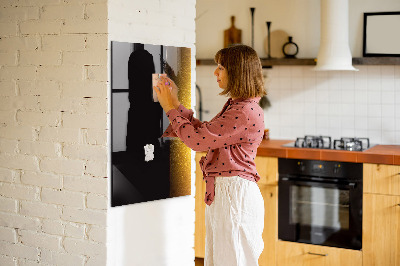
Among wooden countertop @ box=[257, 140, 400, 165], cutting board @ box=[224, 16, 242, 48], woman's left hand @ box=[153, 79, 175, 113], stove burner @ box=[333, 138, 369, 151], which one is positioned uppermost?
cutting board @ box=[224, 16, 242, 48]

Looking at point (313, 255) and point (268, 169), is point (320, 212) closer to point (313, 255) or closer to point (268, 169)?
point (313, 255)

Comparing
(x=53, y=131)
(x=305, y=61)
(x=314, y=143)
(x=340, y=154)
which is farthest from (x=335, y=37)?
(x=53, y=131)

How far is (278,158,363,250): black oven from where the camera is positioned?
391 centimetres

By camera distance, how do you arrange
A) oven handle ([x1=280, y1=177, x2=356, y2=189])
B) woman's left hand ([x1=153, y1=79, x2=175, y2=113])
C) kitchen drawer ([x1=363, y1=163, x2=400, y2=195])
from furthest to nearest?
oven handle ([x1=280, y1=177, x2=356, y2=189])
kitchen drawer ([x1=363, y1=163, x2=400, y2=195])
woman's left hand ([x1=153, y1=79, x2=175, y2=113])

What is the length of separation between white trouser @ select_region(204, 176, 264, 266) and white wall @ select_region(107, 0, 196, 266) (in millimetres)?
428

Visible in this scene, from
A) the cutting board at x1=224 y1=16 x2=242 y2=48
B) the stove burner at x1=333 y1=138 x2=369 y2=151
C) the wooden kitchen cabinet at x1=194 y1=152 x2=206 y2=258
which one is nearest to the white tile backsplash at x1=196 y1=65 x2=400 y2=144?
the stove burner at x1=333 y1=138 x2=369 y2=151

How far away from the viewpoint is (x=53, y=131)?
2914mm

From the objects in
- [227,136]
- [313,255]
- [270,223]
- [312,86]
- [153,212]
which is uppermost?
[312,86]

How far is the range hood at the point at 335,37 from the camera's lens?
423cm

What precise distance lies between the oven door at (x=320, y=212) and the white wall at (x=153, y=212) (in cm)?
113

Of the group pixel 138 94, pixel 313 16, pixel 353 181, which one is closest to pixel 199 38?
pixel 313 16

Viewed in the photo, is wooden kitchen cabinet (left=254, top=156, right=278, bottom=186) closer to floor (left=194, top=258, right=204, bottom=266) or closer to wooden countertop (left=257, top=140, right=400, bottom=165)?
wooden countertop (left=257, top=140, right=400, bottom=165)

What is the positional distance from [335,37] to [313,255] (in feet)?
5.17

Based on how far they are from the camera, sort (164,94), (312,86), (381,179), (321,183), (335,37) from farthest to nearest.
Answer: (312,86), (335,37), (321,183), (381,179), (164,94)
